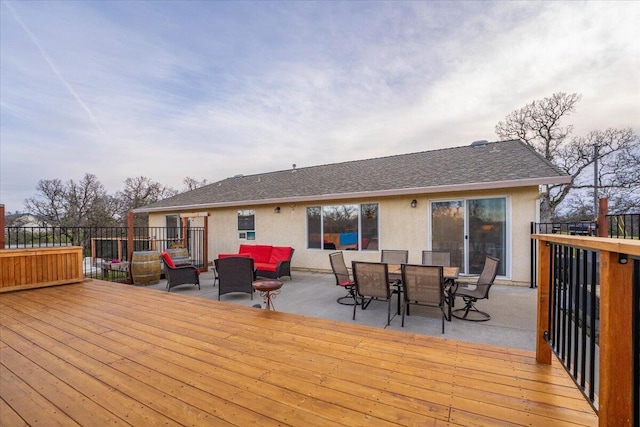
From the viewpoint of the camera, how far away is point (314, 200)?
30.0 ft

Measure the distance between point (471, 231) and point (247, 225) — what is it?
7.83 meters

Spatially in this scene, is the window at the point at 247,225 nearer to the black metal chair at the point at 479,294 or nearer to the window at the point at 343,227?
the window at the point at 343,227

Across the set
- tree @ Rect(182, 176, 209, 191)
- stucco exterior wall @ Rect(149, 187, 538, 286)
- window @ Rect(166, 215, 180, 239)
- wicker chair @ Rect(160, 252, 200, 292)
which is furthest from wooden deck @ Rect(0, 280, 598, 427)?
tree @ Rect(182, 176, 209, 191)

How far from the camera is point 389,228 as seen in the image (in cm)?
812

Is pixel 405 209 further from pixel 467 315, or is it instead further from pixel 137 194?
pixel 137 194

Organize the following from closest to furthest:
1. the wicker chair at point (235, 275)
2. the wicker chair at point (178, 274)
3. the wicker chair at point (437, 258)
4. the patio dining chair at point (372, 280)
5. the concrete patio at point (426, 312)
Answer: the concrete patio at point (426, 312) < the patio dining chair at point (372, 280) < the wicker chair at point (235, 275) < the wicker chair at point (437, 258) < the wicker chair at point (178, 274)

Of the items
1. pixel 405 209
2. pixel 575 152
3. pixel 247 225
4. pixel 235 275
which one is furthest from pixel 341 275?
pixel 575 152

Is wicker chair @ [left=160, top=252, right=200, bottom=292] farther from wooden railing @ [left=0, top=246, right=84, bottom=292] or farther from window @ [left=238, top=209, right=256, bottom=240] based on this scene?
window @ [left=238, top=209, right=256, bottom=240]

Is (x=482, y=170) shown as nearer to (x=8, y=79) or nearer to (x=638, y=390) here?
(x=638, y=390)

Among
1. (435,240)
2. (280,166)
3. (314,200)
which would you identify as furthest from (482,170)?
(280,166)

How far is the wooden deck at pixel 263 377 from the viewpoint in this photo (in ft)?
5.77

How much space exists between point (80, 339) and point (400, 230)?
7074 millimetres

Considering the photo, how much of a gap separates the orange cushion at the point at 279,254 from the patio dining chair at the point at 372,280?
3.98 meters

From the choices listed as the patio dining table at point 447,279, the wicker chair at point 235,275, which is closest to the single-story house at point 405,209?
the patio dining table at point 447,279
